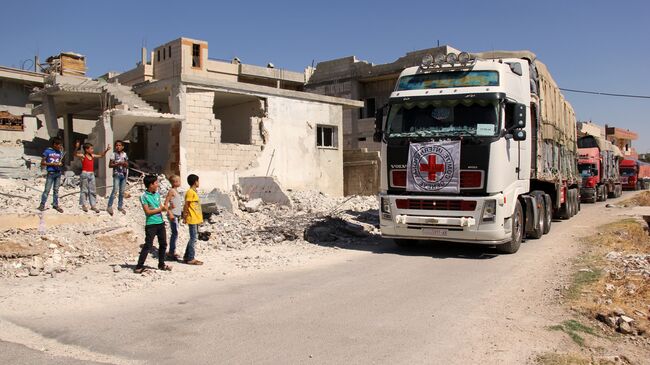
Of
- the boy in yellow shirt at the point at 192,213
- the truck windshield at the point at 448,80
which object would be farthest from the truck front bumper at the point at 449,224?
the boy in yellow shirt at the point at 192,213

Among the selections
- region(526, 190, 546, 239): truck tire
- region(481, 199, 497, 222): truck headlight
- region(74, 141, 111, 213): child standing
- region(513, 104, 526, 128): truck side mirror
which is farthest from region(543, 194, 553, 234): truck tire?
region(74, 141, 111, 213): child standing

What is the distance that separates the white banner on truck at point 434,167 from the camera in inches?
392

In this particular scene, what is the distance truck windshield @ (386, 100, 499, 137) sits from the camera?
9961 mm

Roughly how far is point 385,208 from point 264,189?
7428 millimetres

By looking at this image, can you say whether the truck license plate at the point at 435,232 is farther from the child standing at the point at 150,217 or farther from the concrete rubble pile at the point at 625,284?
the child standing at the point at 150,217

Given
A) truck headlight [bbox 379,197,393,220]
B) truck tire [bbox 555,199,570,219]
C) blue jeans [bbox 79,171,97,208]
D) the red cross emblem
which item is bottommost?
truck tire [bbox 555,199,570,219]

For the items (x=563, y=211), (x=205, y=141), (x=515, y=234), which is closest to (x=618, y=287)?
(x=515, y=234)

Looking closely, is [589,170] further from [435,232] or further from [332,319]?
[332,319]

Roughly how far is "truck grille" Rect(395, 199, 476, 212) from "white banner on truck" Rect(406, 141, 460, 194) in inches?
8.7

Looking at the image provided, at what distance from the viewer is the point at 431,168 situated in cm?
1013

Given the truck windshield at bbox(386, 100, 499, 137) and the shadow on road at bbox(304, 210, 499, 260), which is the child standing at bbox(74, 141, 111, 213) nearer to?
the shadow on road at bbox(304, 210, 499, 260)

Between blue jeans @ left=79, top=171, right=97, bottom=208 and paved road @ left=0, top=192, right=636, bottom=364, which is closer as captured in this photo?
paved road @ left=0, top=192, right=636, bottom=364

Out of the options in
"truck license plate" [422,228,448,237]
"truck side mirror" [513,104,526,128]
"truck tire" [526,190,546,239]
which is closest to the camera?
"truck side mirror" [513,104,526,128]

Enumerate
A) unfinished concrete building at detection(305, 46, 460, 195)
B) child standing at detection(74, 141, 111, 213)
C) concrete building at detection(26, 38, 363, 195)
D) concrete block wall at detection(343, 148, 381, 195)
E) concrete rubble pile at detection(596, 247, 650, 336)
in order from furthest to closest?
unfinished concrete building at detection(305, 46, 460, 195) < concrete block wall at detection(343, 148, 381, 195) < concrete building at detection(26, 38, 363, 195) < child standing at detection(74, 141, 111, 213) < concrete rubble pile at detection(596, 247, 650, 336)
